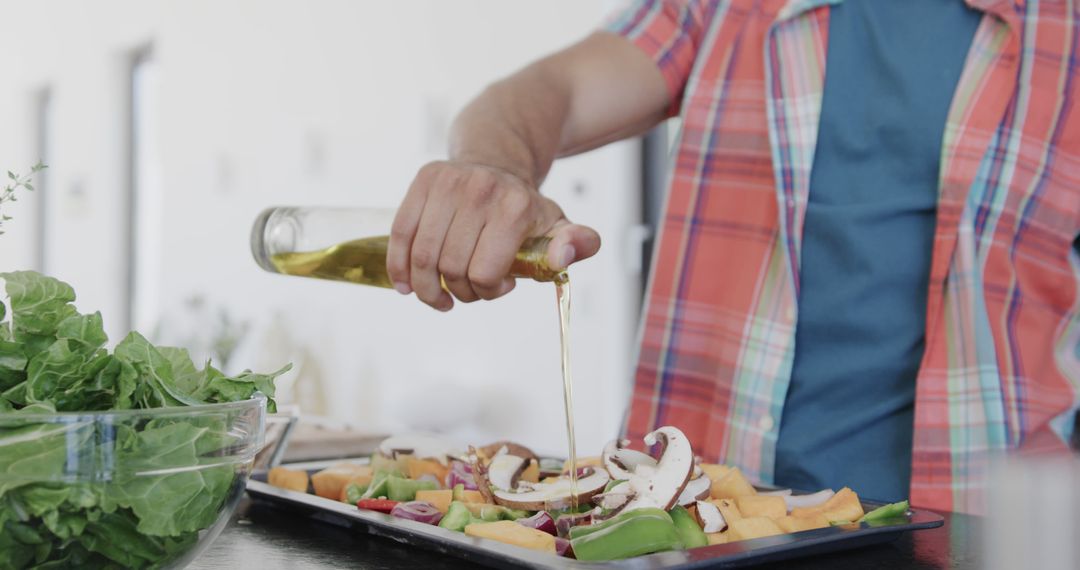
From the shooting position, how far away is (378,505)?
870 mm

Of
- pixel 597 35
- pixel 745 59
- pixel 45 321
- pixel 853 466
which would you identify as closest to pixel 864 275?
pixel 853 466

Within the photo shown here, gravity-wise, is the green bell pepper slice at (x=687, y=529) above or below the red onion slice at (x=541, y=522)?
above

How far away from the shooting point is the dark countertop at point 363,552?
30.1 inches

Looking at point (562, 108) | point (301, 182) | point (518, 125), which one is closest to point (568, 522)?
point (518, 125)

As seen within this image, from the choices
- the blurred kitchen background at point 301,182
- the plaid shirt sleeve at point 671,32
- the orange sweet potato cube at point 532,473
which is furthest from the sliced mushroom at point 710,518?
the blurred kitchen background at point 301,182

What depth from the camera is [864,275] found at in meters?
1.48

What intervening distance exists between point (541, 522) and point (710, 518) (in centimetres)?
12

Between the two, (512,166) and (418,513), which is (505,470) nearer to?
(418,513)

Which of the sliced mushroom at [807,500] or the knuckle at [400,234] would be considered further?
the knuckle at [400,234]

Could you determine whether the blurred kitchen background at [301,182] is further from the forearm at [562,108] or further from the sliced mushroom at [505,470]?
the sliced mushroom at [505,470]

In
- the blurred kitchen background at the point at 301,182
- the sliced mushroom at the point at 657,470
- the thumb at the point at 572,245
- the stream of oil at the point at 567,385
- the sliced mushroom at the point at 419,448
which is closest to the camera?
the sliced mushroom at the point at 657,470

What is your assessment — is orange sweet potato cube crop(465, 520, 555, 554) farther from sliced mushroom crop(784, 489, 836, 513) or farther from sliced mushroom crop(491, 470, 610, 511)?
sliced mushroom crop(784, 489, 836, 513)

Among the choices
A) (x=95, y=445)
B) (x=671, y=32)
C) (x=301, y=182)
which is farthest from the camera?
(x=301, y=182)

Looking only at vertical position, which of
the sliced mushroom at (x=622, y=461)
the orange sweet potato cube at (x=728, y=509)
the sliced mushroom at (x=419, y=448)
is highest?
the sliced mushroom at (x=622, y=461)
